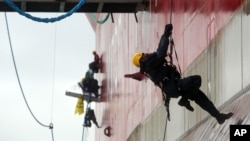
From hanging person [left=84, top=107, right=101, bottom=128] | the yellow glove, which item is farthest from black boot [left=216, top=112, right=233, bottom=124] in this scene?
hanging person [left=84, top=107, right=101, bottom=128]

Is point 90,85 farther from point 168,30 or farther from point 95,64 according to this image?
point 168,30

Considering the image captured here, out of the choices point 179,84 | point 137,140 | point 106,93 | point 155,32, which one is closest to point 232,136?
point 179,84

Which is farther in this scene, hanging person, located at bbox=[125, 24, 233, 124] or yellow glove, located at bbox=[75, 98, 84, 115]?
yellow glove, located at bbox=[75, 98, 84, 115]

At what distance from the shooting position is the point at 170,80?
44.4 feet

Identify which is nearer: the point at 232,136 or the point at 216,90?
the point at 232,136

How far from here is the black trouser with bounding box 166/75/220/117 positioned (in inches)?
518

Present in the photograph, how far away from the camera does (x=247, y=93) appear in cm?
1252

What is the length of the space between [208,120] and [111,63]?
17.7 metres

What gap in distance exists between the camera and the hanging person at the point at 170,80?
1317 cm

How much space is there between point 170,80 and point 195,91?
479 millimetres

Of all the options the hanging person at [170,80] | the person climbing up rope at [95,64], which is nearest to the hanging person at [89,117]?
the person climbing up rope at [95,64]

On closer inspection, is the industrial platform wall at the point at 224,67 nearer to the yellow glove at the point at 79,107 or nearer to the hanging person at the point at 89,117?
the yellow glove at the point at 79,107

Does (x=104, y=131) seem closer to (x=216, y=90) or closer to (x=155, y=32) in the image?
(x=155, y=32)

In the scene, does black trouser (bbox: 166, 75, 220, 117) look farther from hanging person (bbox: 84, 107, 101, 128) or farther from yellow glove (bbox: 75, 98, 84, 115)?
hanging person (bbox: 84, 107, 101, 128)
